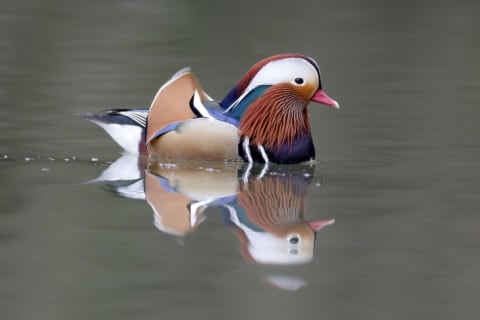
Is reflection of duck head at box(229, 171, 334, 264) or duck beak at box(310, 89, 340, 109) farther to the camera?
duck beak at box(310, 89, 340, 109)

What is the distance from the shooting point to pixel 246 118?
6828mm

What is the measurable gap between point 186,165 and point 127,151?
0.48m

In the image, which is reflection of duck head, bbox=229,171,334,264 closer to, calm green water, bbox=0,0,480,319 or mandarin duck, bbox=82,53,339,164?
calm green water, bbox=0,0,480,319

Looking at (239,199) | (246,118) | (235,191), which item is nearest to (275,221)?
(239,199)

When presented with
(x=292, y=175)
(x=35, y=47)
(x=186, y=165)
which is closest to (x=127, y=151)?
(x=186, y=165)

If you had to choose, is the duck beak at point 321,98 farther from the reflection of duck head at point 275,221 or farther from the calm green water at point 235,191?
the reflection of duck head at point 275,221

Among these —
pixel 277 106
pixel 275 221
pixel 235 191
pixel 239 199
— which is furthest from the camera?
pixel 277 106

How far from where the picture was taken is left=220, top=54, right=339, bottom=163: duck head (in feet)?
22.4

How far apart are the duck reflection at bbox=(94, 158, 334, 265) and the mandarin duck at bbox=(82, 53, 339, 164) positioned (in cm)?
9

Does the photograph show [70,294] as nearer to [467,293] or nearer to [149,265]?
[149,265]

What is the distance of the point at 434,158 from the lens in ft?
22.7

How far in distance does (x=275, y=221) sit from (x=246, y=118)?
140cm

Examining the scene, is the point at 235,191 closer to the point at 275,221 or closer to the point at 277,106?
the point at 275,221

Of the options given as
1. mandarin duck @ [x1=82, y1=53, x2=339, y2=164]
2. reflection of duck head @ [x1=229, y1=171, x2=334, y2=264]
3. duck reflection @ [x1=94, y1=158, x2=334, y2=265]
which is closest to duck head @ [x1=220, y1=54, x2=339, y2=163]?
mandarin duck @ [x1=82, y1=53, x2=339, y2=164]
